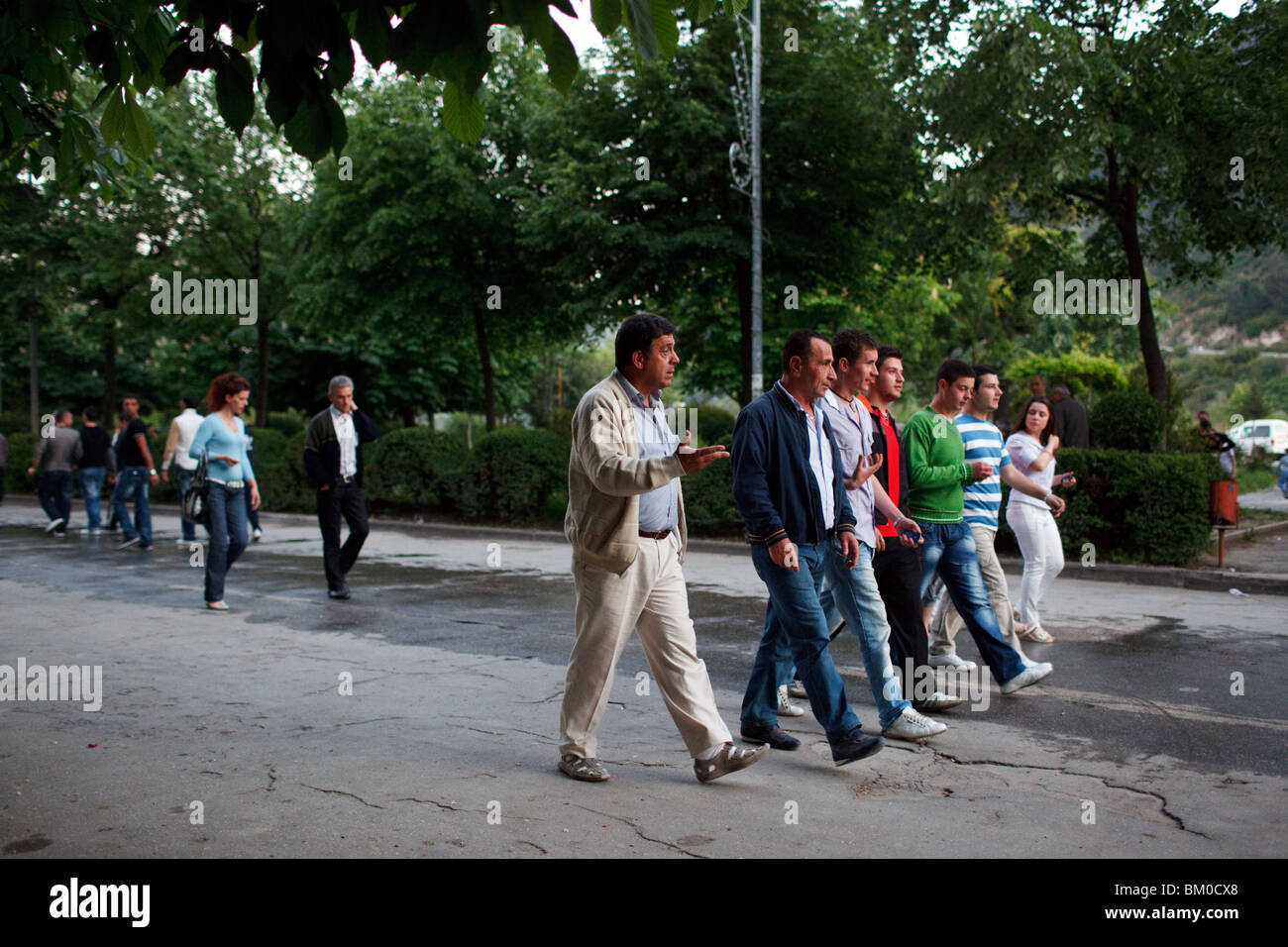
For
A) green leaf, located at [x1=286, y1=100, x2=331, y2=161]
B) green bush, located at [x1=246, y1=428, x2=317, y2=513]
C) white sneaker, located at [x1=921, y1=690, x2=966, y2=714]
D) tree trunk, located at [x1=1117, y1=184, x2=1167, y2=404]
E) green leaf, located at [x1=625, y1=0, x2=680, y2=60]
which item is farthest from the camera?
green bush, located at [x1=246, y1=428, x2=317, y2=513]

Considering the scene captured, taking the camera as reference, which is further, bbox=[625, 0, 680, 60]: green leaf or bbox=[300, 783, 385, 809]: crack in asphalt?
bbox=[300, 783, 385, 809]: crack in asphalt

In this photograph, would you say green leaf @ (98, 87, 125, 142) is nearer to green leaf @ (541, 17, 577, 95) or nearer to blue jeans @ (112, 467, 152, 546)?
green leaf @ (541, 17, 577, 95)

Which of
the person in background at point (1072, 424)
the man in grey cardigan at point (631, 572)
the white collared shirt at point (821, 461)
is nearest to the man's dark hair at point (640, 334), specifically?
the man in grey cardigan at point (631, 572)

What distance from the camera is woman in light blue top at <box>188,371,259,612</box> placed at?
9734 millimetres

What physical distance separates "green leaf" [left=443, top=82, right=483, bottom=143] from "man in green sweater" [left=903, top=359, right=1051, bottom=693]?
3.77 m

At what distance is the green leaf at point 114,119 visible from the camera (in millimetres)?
3963

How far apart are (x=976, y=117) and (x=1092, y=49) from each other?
1.69 m

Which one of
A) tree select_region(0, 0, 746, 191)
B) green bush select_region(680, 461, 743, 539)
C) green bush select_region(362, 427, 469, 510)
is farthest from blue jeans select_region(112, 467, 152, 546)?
tree select_region(0, 0, 746, 191)

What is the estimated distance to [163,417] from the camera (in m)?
40.8

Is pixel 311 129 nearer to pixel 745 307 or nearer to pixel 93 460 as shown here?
pixel 93 460

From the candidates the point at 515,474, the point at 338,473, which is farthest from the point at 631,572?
the point at 515,474

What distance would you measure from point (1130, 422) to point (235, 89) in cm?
1305

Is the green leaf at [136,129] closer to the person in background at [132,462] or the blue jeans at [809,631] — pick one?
the blue jeans at [809,631]
